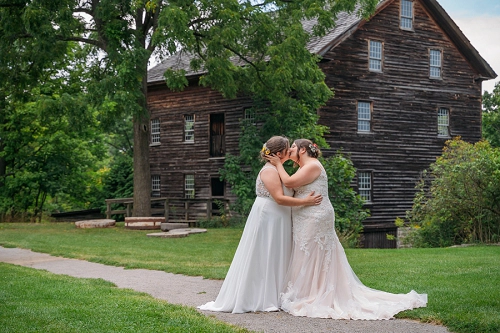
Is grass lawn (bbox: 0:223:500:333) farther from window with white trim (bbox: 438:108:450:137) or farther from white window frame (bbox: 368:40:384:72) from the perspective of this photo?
window with white trim (bbox: 438:108:450:137)

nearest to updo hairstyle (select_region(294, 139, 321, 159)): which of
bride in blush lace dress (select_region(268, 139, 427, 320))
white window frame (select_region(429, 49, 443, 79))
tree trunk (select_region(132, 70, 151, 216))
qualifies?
bride in blush lace dress (select_region(268, 139, 427, 320))

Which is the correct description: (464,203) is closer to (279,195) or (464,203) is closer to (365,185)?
(365,185)

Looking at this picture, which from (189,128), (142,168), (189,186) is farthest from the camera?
(189,186)

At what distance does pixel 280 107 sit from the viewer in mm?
27266

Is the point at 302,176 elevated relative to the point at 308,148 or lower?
lower

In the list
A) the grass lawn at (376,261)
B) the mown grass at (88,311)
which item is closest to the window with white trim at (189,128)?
the grass lawn at (376,261)

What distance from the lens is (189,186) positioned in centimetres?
3491

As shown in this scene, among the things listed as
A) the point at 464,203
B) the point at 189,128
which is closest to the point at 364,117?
the point at 189,128

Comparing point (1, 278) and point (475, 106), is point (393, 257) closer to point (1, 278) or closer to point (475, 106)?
point (1, 278)

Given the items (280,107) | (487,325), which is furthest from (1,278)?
(280,107)

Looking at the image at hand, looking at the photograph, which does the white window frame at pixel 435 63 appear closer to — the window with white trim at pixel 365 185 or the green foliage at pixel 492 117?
the window with white trim at pixel 365 185

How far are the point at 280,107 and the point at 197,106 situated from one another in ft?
25.0

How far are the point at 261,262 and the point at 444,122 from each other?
88.5 ft

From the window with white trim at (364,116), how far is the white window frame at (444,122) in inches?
175
